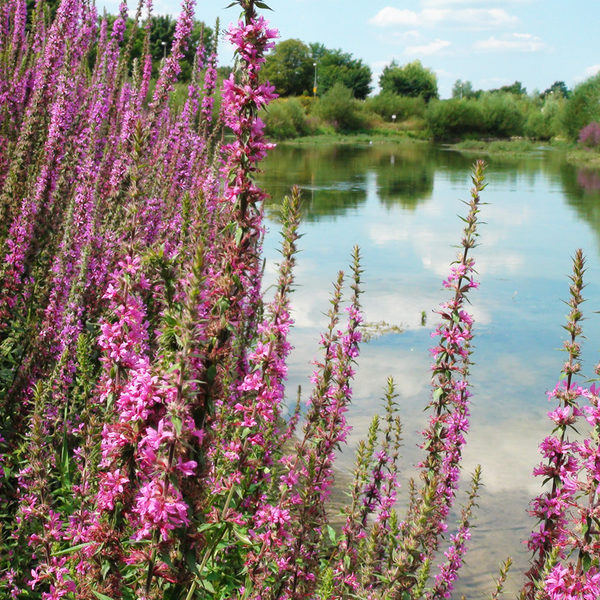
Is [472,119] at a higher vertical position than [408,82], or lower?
lower

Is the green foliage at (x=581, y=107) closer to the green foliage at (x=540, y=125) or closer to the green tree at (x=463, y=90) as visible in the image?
the green foliage at (x=540, y=125)

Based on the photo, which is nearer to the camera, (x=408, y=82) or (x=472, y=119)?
(x=472, y=119)

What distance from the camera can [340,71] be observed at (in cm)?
8019

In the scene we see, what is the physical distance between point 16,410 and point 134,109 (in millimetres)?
1898

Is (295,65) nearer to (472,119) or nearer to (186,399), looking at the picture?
(472,119)

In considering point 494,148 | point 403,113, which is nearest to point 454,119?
point 403,113

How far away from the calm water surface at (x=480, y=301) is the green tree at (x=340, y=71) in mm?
59348

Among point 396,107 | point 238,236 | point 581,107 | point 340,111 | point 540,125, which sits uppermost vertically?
point 396,107

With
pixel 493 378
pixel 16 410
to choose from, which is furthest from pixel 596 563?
pixel 493 378

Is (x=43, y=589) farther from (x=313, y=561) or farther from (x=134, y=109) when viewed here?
(x=134, y=109)

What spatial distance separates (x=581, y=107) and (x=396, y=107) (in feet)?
71.7

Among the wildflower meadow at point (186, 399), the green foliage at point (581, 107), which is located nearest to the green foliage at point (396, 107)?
the green foliage at point (581, 107)

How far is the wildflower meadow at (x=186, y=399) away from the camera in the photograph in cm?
141

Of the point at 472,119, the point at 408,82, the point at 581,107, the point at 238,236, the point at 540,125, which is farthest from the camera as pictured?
the point at 408,82
